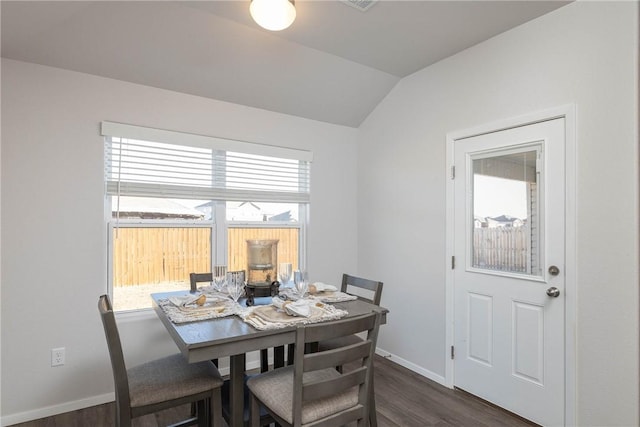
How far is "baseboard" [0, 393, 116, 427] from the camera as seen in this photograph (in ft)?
7.50

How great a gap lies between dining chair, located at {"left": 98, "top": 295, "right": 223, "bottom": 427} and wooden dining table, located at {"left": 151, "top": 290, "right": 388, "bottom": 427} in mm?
116

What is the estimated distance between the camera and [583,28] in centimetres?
212

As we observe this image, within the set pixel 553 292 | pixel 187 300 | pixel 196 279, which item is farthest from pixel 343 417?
pixel 553 292

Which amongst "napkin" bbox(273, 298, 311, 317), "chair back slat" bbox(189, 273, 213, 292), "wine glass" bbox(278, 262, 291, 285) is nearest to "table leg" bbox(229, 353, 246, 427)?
"napkin" bbox(273, 298, 311, 317)

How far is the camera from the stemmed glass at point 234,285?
2.10 meters

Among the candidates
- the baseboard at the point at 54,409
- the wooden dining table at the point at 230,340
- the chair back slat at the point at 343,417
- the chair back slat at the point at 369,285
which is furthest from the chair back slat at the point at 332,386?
the baseboard at the point at 54,409

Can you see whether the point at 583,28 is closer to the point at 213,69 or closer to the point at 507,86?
the point at 507,86

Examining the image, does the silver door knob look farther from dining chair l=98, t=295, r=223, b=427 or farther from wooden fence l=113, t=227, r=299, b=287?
wooden fence l=113, t=227, r=299, b=287

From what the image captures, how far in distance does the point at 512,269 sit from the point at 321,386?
168cm

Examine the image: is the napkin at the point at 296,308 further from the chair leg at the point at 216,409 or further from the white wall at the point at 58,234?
the white wall at the point at 58,234

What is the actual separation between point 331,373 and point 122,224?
1.95 metres

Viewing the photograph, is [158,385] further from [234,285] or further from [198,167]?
[198,167]

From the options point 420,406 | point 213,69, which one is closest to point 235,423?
point 420,406

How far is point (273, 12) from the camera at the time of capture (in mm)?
2000
